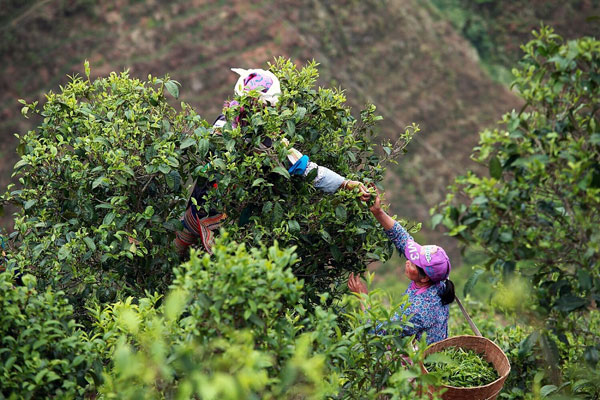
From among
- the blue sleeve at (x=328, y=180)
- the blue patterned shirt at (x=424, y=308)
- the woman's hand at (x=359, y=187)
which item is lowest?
the blue patterned shirt at (x=424, y=308)

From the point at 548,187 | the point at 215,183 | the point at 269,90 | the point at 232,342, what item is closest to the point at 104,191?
the point at 215,183

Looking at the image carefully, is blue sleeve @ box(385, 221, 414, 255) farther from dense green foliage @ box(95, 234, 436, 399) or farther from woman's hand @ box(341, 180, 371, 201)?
dense green foliage @ box(95, 234, 436, 399)

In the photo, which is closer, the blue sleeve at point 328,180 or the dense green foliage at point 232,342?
the dense green foliage at point 232,342

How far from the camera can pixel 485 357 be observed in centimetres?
366

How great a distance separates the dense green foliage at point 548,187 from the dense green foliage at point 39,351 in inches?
68.5

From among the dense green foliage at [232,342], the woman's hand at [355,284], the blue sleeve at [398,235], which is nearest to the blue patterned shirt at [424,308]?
the blue sleeve at [398,235]

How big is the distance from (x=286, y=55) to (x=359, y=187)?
909cm

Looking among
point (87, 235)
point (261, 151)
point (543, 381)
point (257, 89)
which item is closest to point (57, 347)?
point (87, 235)

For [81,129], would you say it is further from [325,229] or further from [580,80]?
[580,80]

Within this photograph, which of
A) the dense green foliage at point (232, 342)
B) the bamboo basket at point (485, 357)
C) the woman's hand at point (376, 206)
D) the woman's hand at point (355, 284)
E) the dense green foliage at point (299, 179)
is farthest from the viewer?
the woman's hand at point (355, 284)

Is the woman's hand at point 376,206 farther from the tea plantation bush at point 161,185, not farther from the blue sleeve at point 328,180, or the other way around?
the blue sleeve at point 328,180

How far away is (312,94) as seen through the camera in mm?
3688

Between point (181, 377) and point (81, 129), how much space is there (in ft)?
5.96

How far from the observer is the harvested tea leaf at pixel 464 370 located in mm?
3459
